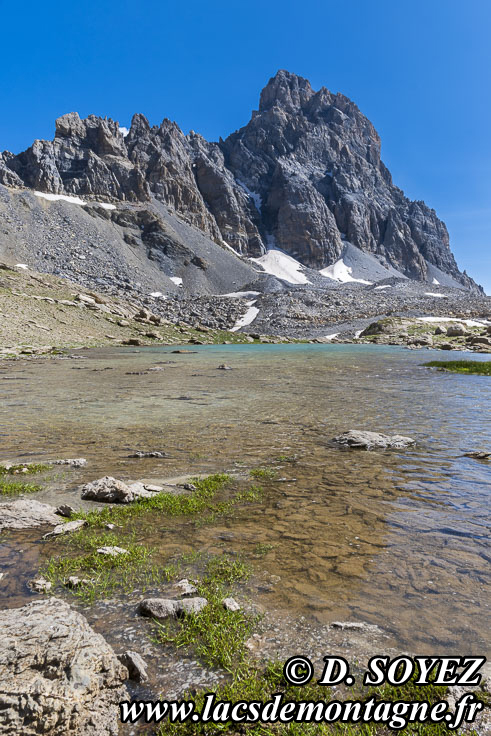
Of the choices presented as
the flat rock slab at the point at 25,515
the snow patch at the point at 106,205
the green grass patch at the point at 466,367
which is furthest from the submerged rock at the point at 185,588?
the snow patch at the point at 106,205

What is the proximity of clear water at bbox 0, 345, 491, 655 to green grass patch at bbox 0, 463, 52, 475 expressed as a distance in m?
0.65

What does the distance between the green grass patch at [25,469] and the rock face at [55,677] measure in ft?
20.5

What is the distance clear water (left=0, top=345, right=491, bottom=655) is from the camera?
14.9ft

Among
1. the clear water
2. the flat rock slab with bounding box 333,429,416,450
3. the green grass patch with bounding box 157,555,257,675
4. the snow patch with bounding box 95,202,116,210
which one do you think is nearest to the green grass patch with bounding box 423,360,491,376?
the clear water

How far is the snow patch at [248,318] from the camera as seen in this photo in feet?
447

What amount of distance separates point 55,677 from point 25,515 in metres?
4.21

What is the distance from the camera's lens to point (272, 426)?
46.1ft

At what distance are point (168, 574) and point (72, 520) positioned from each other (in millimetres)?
2577

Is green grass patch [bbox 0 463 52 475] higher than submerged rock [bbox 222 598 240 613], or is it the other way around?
submerged rock [bbox 222 598 240 613]

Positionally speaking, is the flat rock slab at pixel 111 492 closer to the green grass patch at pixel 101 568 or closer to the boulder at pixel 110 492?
the boulder at pixel 110 492

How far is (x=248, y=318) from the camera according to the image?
144 metres

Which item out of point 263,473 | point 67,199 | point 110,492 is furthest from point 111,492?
point 67,199

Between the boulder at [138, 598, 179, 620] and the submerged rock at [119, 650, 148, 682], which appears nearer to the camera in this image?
the submerged rock at [119, 650, 148, 682]

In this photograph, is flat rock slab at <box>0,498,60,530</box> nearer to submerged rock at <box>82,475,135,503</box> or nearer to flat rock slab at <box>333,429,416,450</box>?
submerged rock at <box>82,475,135,503</box>
